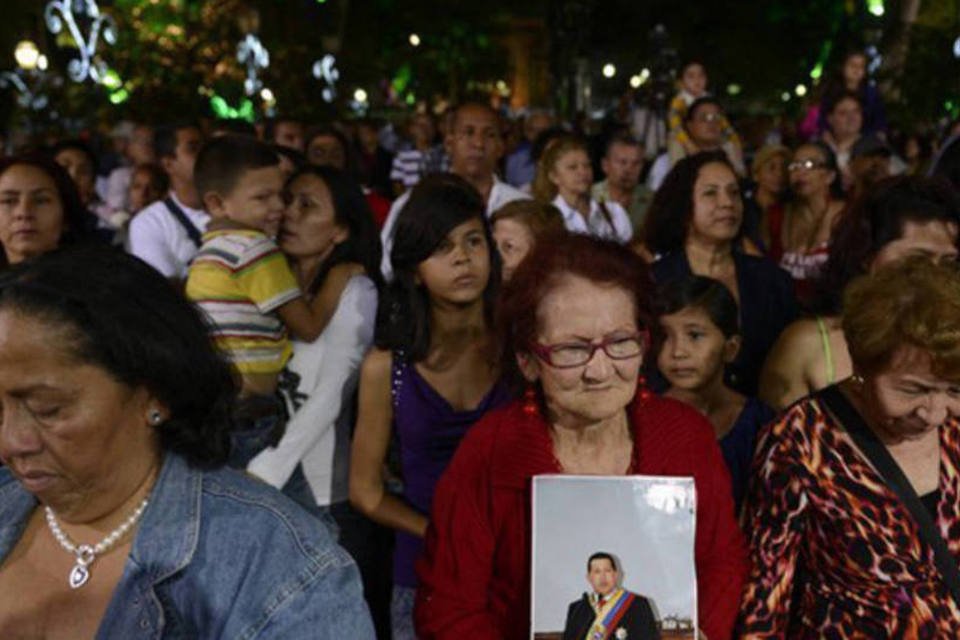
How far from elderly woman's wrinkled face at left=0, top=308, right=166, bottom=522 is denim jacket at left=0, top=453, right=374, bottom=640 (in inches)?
6.0

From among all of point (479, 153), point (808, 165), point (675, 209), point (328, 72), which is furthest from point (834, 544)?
point (328, 72)

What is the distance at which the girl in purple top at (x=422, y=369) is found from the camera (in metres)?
3.89

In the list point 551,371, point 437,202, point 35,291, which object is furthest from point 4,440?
point 437,202

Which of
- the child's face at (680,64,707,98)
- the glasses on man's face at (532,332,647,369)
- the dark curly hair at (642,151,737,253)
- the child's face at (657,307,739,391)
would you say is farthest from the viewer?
the child's face at (680,64,707,98)

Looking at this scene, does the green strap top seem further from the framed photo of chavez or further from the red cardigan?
the framed photo of chavez

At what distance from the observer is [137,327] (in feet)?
7.14

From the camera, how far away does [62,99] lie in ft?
70.1

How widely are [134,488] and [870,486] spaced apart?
68.5 inches

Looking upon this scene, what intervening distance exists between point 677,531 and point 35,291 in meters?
1.42

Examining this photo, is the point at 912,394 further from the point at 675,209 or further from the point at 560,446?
the point at 675,209

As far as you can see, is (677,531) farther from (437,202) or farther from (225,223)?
(225,223)

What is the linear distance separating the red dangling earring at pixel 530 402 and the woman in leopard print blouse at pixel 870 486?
617 mm

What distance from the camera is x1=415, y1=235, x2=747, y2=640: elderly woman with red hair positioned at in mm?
2848

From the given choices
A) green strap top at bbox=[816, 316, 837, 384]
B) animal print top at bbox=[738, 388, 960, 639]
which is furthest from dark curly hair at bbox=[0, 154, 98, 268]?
animal print top at bbox=[738, 388, 960, 639]
